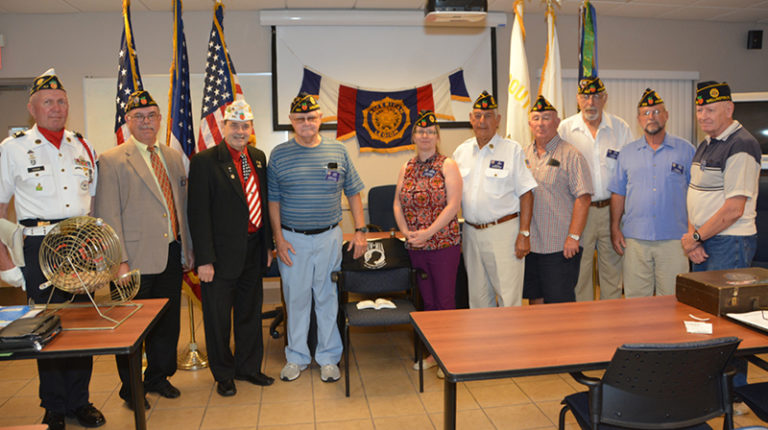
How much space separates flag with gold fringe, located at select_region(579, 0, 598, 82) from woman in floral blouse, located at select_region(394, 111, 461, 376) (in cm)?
229

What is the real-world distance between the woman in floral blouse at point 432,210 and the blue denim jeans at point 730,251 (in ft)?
4.72

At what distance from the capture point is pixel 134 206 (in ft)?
9.30

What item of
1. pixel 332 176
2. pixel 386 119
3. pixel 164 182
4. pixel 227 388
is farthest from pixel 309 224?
pixel 386 119

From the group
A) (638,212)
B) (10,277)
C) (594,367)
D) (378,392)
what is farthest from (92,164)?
(638,212)

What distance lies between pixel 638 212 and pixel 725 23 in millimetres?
4689

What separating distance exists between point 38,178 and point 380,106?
12.3ft

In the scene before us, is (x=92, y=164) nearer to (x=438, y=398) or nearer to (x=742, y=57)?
(x=438, y=398)

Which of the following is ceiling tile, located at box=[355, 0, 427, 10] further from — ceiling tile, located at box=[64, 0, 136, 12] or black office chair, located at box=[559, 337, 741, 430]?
black office chair, located at box=[559, 337, 741, 430]

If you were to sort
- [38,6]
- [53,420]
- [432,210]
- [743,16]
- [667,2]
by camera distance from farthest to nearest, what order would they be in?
[743,16], [667,2], [38,6], [432,210], [53,420]

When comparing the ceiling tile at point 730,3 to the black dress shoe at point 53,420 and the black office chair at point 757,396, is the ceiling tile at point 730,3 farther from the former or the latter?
the black dress shoe at point 53,420

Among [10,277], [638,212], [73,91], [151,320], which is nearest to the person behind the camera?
[151,320]

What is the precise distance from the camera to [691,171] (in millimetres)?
3023

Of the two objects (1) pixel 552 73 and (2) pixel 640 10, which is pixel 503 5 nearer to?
(1) pixel 552 73

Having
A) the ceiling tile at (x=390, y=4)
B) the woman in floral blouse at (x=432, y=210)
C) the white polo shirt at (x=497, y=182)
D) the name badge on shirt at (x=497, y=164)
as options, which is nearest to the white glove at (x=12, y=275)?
the woman in floral blouse at (x=432, y=210)
